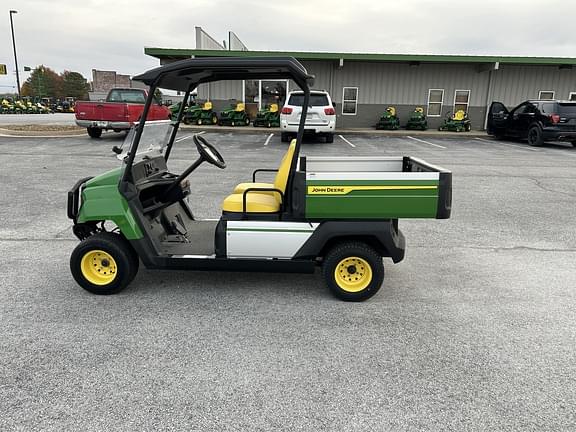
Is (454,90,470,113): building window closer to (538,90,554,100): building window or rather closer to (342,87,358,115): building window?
(538,90,554,100): building window

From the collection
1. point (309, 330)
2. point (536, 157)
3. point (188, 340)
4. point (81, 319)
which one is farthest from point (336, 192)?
point (536, 157)

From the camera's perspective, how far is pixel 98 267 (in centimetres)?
369

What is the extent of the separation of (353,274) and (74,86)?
92.4 meters

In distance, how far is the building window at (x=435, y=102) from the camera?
21.5 meters

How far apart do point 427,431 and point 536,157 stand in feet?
42.5

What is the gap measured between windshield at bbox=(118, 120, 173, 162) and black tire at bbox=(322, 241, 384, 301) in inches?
73.9

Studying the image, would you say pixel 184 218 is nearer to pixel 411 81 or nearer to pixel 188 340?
pixel 188 340

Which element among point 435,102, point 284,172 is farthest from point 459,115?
point 284,172

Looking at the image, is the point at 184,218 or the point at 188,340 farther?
the point at 184,218

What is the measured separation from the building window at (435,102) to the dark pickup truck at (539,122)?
145 inches

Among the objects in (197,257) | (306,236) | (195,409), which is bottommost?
(195,409)

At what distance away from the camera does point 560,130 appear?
1495 cm

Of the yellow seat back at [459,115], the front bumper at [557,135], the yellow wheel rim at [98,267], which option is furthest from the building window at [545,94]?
the yellow wheel rim at [98,267]

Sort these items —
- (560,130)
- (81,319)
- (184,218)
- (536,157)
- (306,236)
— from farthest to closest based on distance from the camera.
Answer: (560,130)
(536,157)
(184,218)
(306,236)
(81,319)
